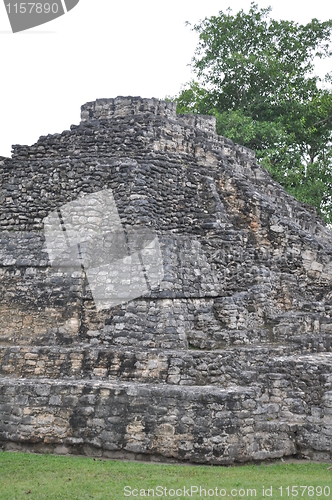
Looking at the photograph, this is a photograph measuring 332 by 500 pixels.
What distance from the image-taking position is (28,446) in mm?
9305

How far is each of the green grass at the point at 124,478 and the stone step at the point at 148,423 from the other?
0.28 m

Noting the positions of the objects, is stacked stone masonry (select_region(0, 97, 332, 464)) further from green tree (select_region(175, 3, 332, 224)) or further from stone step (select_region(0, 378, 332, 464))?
green tree (select_region(175, 3, 332, 224))

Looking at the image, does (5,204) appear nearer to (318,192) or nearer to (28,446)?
(28,446)

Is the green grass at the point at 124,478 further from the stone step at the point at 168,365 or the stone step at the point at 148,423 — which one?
the stone step at the point at 168,365

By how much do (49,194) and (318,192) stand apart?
15.1m

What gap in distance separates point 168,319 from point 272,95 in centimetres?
1952

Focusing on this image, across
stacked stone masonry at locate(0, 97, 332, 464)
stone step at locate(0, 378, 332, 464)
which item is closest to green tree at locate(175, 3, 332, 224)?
stacked stone masonry at locate(0, 97, 332, 464)

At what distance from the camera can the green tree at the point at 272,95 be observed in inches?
1005

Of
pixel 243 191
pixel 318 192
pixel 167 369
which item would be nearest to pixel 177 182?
pixel 243 191

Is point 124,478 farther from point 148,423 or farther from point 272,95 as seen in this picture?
point 272,95

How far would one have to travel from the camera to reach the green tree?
25.5 m

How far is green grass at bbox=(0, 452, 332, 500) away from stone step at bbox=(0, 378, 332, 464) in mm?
283

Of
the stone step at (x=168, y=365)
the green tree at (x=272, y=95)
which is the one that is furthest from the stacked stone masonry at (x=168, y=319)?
the green tree at (x=272, y=95)

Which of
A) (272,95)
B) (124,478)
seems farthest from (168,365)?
(272,95)
